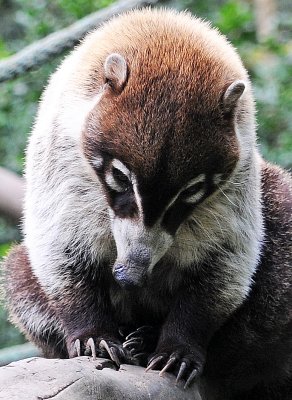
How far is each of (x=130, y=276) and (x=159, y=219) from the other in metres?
0.23

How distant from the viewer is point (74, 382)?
122 inches

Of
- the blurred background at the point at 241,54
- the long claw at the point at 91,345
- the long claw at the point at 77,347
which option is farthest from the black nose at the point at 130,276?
the blurred background at the point at 241,54

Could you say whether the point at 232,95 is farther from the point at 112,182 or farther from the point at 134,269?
the point at 134,269

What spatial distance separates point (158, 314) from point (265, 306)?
478mm

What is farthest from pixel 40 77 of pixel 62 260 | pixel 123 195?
pixel 123 195

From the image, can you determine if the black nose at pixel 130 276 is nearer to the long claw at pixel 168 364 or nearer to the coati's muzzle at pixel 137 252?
the coati's muzzle at pixel 137 252

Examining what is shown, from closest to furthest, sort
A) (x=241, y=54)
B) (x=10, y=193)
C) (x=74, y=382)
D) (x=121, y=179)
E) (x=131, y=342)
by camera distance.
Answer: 1. (x=74, y=382)
2. (x=121, y=179)
3. (x=131, y=342)
4. (x=10, y=193)
5. (x=241, y=54)

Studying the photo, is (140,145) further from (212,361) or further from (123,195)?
(212,361)

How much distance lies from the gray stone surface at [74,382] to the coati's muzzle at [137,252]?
340 millimetres

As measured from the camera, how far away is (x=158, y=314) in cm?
431

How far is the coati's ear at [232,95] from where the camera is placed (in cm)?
371

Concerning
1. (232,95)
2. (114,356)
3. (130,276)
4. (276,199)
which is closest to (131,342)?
(114,356)

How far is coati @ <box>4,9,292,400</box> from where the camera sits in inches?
140

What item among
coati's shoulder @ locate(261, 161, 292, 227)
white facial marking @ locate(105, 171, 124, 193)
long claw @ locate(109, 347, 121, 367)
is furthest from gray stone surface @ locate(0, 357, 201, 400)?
coati's shoulder @ locate(261, 161, 292, 227)
